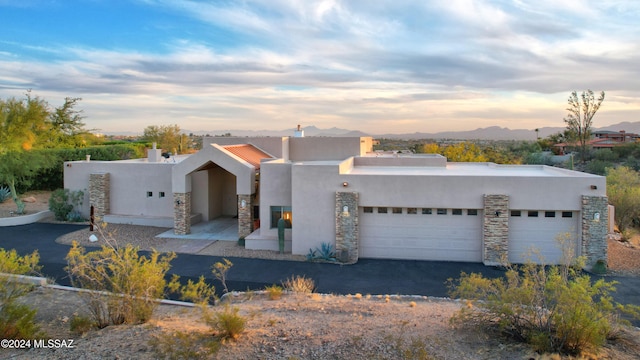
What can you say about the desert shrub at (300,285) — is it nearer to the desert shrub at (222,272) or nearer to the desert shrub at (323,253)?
the desert shrub at (222,272)

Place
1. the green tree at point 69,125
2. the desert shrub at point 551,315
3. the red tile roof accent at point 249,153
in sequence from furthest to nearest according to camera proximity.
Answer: the green tree at point 69,125, the red tile roof accent at point 249,153, the desert shrub at point 551,315

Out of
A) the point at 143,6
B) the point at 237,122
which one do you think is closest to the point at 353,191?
the point at 143,6

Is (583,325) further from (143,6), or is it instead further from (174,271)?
(143,6)

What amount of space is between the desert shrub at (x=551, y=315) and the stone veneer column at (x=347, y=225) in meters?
8.44

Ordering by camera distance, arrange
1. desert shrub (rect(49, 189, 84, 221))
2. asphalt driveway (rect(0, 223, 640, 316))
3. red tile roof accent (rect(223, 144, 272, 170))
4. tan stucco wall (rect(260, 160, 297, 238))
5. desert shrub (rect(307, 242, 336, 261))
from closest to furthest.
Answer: asphalt driveway (rect(0, 223, 640, 316))
desert shrub (rect(307, 242, 336, 261))
tan stucco wall (rect(260, 160, 297, 238))
red tile roof accent (rect(223, 144, 272, 170))
desert shrub (rect(49, 189, 84, 221))

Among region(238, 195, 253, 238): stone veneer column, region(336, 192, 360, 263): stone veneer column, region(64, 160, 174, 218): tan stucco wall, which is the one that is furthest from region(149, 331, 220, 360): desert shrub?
region(64, 160, 174, 218): tan stucco wall

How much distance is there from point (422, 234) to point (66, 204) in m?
20.8

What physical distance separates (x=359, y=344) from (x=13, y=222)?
24.7 meters

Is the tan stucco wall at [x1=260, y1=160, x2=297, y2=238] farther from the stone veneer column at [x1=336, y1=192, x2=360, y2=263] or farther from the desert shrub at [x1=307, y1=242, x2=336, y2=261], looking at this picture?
the stone veneer column at [x1=336, y1=192, x2=360, y2=263]

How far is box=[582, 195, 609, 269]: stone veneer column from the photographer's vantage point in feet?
54.3

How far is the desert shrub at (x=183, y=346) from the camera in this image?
7.66m

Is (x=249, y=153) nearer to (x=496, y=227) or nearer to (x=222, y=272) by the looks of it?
(x=222, y=272)

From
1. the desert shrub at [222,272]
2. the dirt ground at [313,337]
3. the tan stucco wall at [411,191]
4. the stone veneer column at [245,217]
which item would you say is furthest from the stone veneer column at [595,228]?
the stone veneer column at [245,217]

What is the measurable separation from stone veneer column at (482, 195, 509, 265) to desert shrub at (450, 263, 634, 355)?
7890 mm
